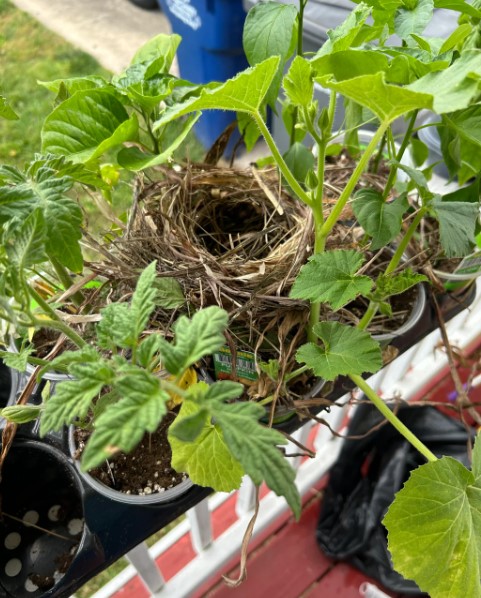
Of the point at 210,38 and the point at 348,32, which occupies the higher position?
the point at 348,32

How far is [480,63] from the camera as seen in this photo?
11.6 inches

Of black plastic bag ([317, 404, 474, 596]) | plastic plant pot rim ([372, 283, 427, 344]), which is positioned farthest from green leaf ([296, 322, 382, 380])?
black plastic bag ([317, 404, 474, 596])

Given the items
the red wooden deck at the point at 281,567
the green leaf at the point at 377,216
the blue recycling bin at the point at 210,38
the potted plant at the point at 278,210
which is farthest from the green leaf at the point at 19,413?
the blue recycling bin at the point at 210,38

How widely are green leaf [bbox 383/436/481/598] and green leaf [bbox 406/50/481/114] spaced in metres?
0.29

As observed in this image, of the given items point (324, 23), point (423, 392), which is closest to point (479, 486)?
point (423, 392)

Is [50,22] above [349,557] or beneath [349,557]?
above

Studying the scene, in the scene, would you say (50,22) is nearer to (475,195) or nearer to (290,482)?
(475,195)

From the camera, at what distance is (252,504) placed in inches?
34.7

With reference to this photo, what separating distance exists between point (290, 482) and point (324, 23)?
0.98 m

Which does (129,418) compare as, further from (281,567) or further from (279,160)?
(281,567)

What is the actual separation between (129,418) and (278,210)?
0.36 meters

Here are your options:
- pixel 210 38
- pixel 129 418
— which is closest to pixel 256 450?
Answer: pixel 129 418

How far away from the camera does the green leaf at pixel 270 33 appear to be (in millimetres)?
465

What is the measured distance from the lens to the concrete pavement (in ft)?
6.11
